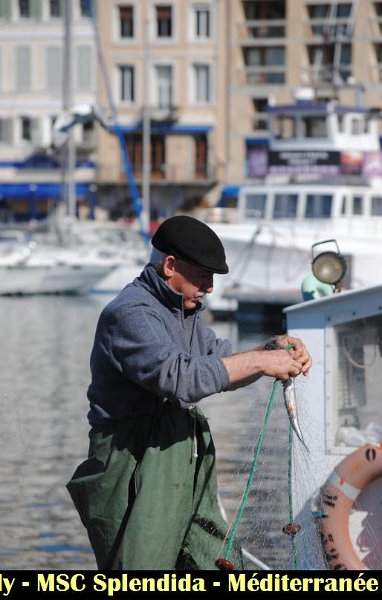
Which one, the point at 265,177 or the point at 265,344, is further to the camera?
the point at 265,177

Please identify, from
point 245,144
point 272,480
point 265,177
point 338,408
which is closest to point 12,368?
point 265,177

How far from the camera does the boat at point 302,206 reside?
29000 millimetres

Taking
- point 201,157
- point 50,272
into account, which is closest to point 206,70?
point 201,157

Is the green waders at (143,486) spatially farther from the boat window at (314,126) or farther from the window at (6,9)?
the window at (6,9)

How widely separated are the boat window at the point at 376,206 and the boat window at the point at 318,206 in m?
0.93

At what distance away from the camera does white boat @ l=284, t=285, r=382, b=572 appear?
263 inches

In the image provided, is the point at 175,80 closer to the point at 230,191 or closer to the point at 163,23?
the point at 163,23

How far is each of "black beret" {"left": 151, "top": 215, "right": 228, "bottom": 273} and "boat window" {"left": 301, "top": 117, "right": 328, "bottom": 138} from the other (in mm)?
29715

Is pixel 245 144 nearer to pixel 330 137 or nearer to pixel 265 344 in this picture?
pixel 330 137

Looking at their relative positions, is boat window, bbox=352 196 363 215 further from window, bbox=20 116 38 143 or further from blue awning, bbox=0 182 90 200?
window, bbox=20 116 38 143

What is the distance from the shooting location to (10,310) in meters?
36.7

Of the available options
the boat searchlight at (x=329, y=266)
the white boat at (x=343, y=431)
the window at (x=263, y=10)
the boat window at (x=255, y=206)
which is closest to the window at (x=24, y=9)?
the window at (x=263, y=10)

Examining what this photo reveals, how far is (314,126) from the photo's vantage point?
34406mm

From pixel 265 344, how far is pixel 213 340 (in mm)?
A: 371
